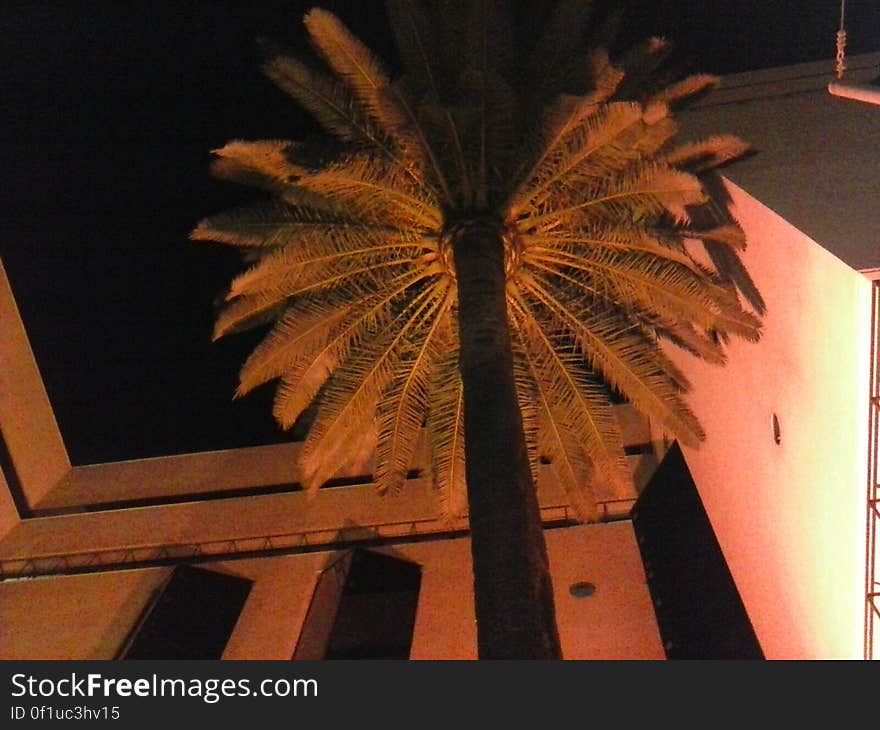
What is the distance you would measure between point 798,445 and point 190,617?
8.38m

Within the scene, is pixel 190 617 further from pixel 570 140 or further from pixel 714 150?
pixel 714 150

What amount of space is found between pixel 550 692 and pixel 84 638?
10.1 m

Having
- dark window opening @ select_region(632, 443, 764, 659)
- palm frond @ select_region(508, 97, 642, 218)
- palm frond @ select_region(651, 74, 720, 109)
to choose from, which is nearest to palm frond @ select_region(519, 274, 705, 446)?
palm frond @ select_region(508, 97, 642, 218)

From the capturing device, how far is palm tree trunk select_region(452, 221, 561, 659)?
5.31 metres

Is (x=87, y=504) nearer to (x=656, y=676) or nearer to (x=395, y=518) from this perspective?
(x=395, y=518)

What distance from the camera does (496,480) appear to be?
6.11 meters

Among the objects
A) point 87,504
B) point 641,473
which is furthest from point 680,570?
point 87,504

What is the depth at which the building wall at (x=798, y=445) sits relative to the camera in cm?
652

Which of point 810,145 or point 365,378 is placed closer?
point 365,378

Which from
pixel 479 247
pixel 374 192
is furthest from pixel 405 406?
pixel 374 192

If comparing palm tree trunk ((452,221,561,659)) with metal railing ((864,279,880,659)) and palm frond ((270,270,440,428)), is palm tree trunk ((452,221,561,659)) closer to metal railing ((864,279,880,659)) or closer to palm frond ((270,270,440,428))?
palm frond ((270,270,440,428))

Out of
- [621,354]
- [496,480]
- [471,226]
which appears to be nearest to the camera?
[496,480]

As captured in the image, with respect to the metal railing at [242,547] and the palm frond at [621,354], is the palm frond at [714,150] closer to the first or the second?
the palm frond at [621,354]

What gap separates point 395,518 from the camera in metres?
13.2
